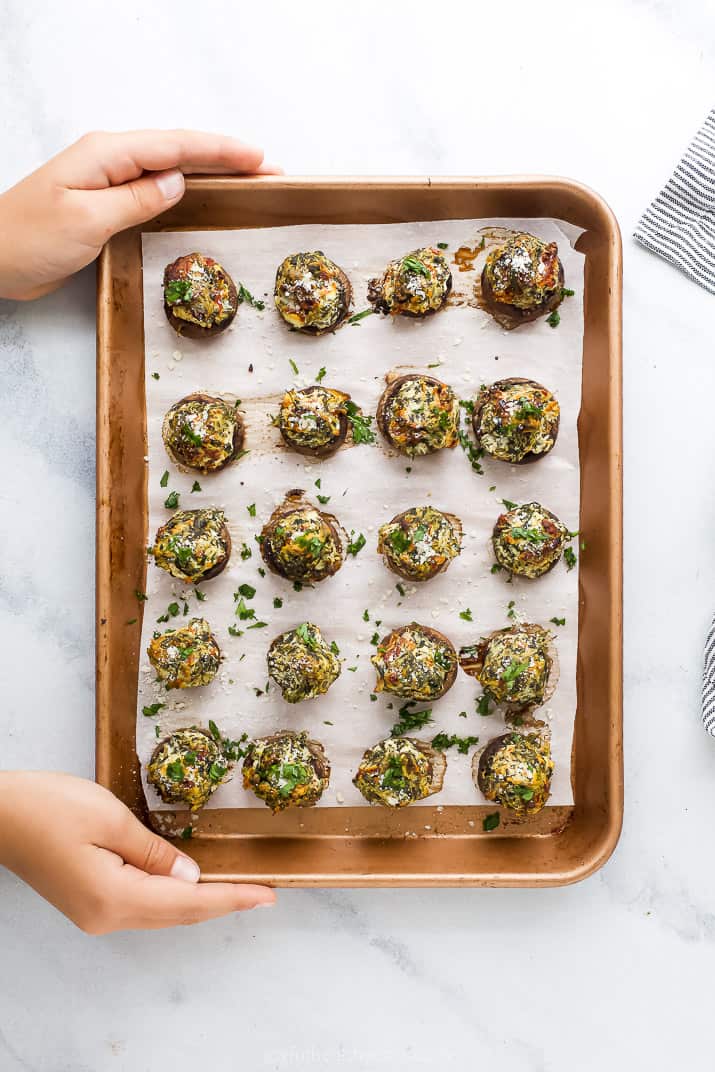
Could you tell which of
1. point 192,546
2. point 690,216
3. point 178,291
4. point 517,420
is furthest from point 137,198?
point 690,216

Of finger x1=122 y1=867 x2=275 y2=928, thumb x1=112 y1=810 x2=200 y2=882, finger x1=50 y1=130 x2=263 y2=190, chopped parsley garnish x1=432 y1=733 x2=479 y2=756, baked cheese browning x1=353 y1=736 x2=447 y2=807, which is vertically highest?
finger x1=50 y1=130 x2=263 y2=190

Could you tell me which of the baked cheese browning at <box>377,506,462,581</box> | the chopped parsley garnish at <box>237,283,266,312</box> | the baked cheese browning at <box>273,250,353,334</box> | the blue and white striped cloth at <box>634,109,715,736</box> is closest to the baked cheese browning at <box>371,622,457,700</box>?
the baked cheese browning at <box>377,506,462,581</box>

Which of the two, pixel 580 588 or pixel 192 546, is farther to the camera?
pixel 580 588

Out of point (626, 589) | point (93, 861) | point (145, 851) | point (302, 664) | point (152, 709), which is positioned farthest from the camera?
point (626, 589)

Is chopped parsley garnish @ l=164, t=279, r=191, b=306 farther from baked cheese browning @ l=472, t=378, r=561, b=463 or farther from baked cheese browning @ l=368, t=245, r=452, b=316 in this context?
baked cheese browning @ l=472, t=378, r=561, b=463

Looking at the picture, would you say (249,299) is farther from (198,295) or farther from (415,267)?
(415,267)

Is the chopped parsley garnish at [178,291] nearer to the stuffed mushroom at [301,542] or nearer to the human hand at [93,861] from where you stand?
the stuffed mushroom at [301,542]

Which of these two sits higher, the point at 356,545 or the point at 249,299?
the point at 249,299

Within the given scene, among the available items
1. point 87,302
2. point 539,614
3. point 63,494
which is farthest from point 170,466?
Answer: point 539,614
